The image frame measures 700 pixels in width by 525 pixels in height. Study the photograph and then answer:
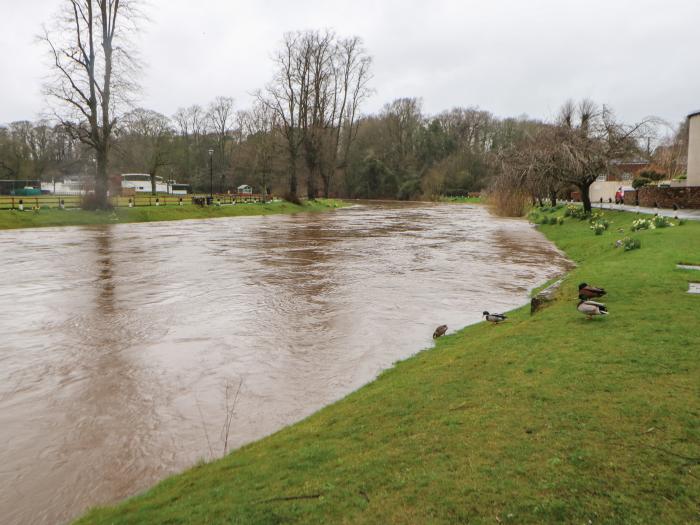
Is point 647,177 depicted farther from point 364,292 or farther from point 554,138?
point 364,292

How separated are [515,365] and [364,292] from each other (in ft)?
25.9

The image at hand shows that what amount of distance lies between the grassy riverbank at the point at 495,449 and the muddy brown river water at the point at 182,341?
3.12 ft

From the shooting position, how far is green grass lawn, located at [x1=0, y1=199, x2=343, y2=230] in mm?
31828

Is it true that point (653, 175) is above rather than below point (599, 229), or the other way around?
above

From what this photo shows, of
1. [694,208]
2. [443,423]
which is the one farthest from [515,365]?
[694,208]

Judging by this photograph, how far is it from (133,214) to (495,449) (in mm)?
37773

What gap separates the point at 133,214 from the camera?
37.8 m

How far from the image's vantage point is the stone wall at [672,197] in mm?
30703

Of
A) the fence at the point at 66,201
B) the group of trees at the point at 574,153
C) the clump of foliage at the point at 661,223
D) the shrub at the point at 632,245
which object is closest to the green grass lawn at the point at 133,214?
the fence at the point at 66,201

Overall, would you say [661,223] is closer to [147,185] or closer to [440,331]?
[440,331]

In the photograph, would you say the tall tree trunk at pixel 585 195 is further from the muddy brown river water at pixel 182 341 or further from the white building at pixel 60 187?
the white building at pixel 60 187

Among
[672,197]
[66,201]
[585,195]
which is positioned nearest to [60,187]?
[66,201]

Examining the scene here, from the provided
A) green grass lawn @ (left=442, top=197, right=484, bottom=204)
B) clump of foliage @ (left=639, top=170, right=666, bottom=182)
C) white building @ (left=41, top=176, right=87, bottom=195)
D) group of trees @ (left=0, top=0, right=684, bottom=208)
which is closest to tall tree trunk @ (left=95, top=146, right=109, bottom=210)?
group of trees @ (left=0, top=0, right=684, bottom=208)

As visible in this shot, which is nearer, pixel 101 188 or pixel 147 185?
pixel 101 188
